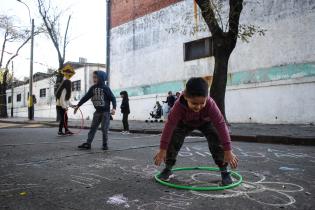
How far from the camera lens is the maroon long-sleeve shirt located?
3608 millimetres

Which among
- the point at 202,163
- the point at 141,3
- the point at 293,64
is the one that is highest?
the point at 141,3

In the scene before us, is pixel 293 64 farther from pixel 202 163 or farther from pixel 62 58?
pixel 62 58

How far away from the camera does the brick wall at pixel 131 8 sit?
22312 millimetres

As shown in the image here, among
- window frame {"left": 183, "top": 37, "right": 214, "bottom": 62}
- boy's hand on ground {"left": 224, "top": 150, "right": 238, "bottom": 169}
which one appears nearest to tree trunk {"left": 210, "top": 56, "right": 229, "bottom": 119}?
window frame {"left": 183, "top": 37, "right": 214, "bottom": 62}

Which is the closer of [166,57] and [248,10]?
[248,10]

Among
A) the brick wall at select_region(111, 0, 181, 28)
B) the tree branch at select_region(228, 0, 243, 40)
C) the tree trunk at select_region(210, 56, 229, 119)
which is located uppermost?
the brick wall at select_region(111, 0, 181, 28)

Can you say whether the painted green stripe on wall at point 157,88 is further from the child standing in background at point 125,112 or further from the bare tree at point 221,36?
the bare tree at point 221,36

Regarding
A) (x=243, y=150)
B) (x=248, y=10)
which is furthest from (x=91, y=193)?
(x=248, y=10)

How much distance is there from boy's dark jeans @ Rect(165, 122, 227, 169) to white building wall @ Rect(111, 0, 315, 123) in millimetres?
11481

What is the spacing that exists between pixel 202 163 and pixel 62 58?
2026cm

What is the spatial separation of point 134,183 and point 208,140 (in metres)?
0.98

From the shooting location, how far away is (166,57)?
21.4m

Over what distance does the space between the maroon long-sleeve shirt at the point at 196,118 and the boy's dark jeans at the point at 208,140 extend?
16 centimetres

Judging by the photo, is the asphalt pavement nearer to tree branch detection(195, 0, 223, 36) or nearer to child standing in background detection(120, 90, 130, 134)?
tree branch detection(195, 0, 223, 36)
